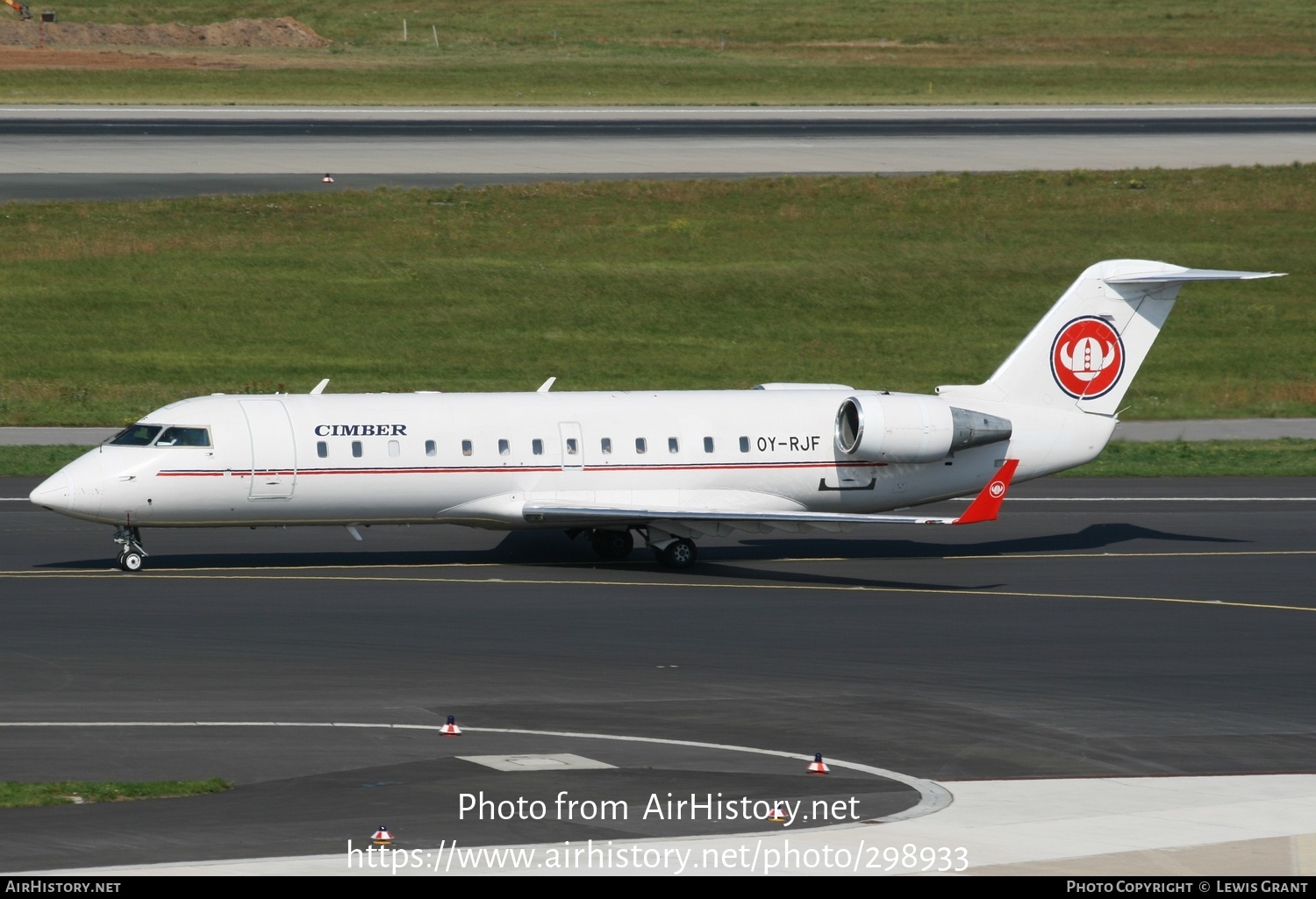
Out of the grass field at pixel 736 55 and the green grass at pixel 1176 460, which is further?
the grass field at pixel 736 55

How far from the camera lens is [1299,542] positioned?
35.8 meters

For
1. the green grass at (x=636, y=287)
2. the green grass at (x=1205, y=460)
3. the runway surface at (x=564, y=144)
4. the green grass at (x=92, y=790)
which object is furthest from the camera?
the runway surface at (x=564, y=144)

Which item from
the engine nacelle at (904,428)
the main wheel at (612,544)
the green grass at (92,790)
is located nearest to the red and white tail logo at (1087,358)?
the engine nacelle at (904,428)

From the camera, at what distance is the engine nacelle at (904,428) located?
109 ft

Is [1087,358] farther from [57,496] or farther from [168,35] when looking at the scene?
[168,35]

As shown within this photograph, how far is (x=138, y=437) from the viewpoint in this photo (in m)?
30.9

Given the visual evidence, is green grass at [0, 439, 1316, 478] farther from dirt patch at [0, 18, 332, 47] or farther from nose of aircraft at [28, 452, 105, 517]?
dirt patch at [0, 18, 332, 47]

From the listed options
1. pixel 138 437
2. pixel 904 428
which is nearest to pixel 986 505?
pixel 904 428

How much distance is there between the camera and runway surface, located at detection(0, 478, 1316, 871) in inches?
678

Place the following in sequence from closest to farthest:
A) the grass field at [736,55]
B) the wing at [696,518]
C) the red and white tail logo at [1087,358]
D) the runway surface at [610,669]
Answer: the runway surface at [610,669] < the wing at [696,518] < the red and white tail logo at [1087,358] < the grass field at [736,55]

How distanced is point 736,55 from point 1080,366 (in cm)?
8887

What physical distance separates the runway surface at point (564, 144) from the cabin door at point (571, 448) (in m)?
41.0

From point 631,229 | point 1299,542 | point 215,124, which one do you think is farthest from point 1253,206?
point 215,124

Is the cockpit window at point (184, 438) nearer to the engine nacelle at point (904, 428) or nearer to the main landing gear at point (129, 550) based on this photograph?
the main landing gear at point (129, 550)
